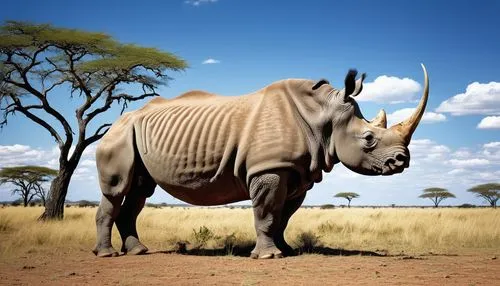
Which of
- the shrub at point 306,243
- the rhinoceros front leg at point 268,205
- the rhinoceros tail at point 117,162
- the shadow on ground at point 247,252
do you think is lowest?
the shadow on ground at point 247,252

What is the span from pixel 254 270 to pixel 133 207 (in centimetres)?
300

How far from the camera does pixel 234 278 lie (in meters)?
5.40

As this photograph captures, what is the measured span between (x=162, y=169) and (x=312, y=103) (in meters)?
2.15

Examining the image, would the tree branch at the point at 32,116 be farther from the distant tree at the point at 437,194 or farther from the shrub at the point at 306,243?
the distant tree at the point at 437,194

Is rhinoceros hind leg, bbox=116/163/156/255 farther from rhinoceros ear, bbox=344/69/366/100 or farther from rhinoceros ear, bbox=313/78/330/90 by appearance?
rhinoceros ear, bbox=344/69/366/100

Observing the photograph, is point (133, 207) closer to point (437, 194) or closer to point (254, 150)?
point (254, 150)

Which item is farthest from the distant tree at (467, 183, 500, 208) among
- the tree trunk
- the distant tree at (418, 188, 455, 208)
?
the tree trunk

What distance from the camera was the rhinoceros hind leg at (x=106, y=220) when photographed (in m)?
7.92

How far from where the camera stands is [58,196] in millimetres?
15867

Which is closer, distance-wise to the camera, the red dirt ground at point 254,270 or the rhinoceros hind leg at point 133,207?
the red dirt ground at point 254,270

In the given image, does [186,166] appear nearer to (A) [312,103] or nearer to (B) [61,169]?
(A) [312,103]

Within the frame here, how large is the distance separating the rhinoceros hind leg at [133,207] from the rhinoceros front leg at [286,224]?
1.95 metres

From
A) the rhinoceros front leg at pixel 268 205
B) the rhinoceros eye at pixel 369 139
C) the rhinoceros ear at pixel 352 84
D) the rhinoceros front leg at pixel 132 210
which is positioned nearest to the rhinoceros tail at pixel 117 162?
the rhinoceros front leg at pixel 132 210

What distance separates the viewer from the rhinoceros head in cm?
663
